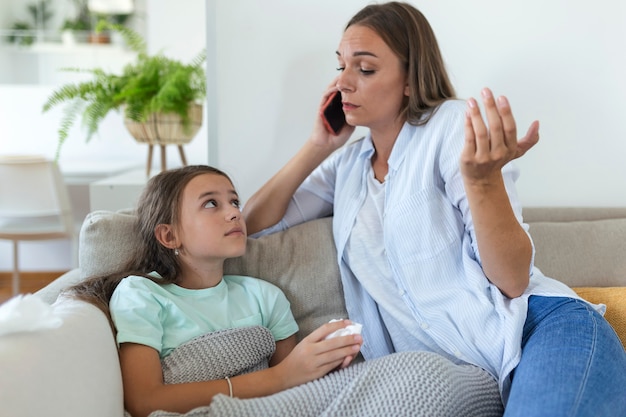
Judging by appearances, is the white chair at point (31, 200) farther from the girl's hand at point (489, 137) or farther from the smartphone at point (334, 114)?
the girl's hand at point (489, 137)

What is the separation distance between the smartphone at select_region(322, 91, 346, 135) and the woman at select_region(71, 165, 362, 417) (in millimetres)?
324

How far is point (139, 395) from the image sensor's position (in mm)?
1346

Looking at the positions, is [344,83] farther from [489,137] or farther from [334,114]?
[489,137]

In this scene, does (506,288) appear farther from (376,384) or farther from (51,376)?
(51,376)

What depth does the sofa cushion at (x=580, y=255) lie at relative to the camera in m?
1.84

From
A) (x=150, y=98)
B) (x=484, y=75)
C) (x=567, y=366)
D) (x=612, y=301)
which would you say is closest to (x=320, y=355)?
(x=567, y=366)

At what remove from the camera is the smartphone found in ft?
5.95

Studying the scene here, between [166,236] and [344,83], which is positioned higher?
[344,83]

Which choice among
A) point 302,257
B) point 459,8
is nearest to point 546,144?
point 459,8

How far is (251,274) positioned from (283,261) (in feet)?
0.26

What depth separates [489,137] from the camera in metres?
1.23

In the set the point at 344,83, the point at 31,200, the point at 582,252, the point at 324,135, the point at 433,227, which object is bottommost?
the point at 31,200

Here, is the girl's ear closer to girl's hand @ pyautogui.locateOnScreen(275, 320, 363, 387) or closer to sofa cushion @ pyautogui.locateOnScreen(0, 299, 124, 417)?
sofa cushion @ pyautogui.locateOnScreen(0, 299, 124, 417)

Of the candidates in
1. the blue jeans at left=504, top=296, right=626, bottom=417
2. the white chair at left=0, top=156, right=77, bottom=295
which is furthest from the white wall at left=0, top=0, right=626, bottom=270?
the white chair at left=0, top=156, right=77, bottom=295
